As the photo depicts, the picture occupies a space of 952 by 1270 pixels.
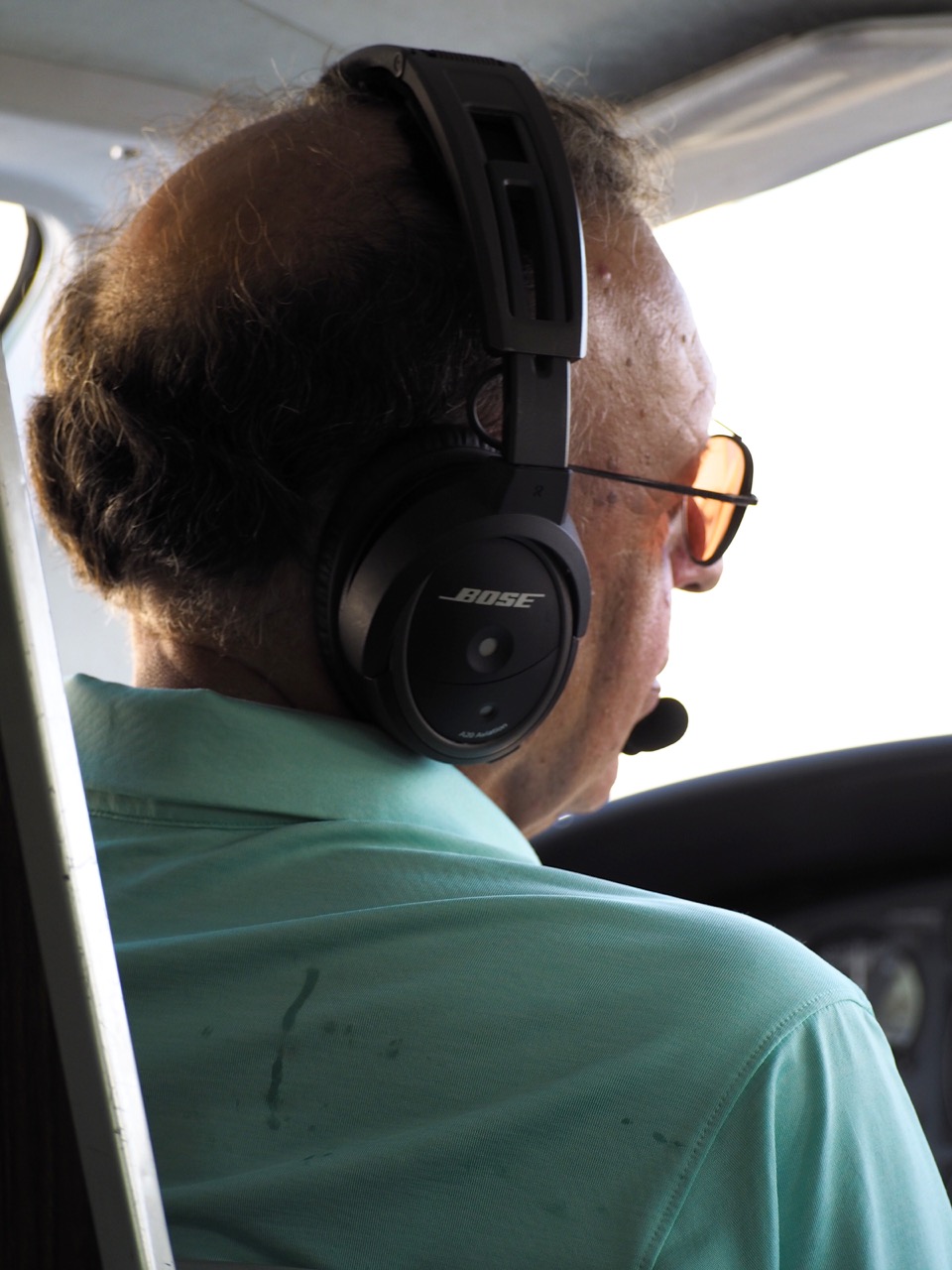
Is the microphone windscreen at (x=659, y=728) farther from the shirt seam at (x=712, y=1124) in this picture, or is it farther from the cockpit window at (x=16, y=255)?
the cockpit window at (x=16, y=255)

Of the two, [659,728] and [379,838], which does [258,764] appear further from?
[659,728]

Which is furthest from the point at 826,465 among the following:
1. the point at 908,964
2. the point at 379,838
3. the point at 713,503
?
the point at 379,838

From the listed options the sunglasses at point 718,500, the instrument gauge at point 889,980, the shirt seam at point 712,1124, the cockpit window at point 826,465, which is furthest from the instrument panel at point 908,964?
the shirt seam at point 712,1124

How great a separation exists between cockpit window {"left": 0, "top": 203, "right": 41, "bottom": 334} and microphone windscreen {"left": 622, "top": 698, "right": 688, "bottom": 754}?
99 centimetres

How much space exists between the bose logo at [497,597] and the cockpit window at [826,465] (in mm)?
853

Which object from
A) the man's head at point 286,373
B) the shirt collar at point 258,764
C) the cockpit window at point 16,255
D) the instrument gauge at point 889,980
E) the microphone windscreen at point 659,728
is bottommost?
the instrument gauge at point 889,980

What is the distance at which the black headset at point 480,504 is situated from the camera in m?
0.70

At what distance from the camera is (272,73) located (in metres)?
1.46

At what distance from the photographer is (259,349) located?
2.47 feet

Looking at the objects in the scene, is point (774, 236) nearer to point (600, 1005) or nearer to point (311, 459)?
point (311, 459)

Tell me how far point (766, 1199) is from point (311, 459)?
45cm

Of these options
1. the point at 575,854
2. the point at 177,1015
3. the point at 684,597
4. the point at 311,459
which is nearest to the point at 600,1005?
the point at 177,1015

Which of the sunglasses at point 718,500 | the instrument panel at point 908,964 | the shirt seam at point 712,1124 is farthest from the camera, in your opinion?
the instrument panel at point 908,964

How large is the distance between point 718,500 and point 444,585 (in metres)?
0.29
